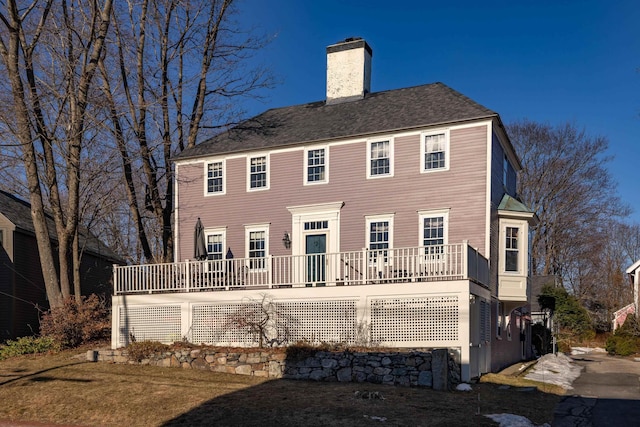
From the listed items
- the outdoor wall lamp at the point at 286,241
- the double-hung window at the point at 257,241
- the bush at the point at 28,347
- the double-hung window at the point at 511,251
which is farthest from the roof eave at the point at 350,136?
the bush at the point at 28,347

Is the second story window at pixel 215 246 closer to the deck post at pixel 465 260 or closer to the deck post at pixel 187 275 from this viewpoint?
the deck post at pixel 187 275

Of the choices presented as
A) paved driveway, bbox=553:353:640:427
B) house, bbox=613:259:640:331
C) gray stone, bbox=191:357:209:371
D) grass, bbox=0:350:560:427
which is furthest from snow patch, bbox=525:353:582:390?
house, bbox=613:259:640:331

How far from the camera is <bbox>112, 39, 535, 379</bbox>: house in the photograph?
15.2m

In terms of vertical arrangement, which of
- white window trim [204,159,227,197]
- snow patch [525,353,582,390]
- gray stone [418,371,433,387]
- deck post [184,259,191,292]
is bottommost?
snow patch [525,353,582,390]

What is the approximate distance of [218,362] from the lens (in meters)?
15.5

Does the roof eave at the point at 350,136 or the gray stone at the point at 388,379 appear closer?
the gray stone at the point at 388,379

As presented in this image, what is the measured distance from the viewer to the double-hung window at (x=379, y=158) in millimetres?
18844

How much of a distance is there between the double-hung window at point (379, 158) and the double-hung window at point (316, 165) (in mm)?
1488

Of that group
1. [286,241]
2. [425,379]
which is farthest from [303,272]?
[425,379]

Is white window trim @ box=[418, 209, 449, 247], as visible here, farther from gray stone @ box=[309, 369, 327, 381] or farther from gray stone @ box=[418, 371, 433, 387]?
gray stone @ box=[309, 369, 327, 381]

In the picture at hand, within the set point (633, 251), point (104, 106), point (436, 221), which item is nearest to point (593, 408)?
point (436, 221)

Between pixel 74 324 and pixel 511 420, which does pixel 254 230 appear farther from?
pixel 511 420

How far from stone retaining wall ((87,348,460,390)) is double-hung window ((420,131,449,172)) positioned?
6.13 meters

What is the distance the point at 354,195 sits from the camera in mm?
19203
